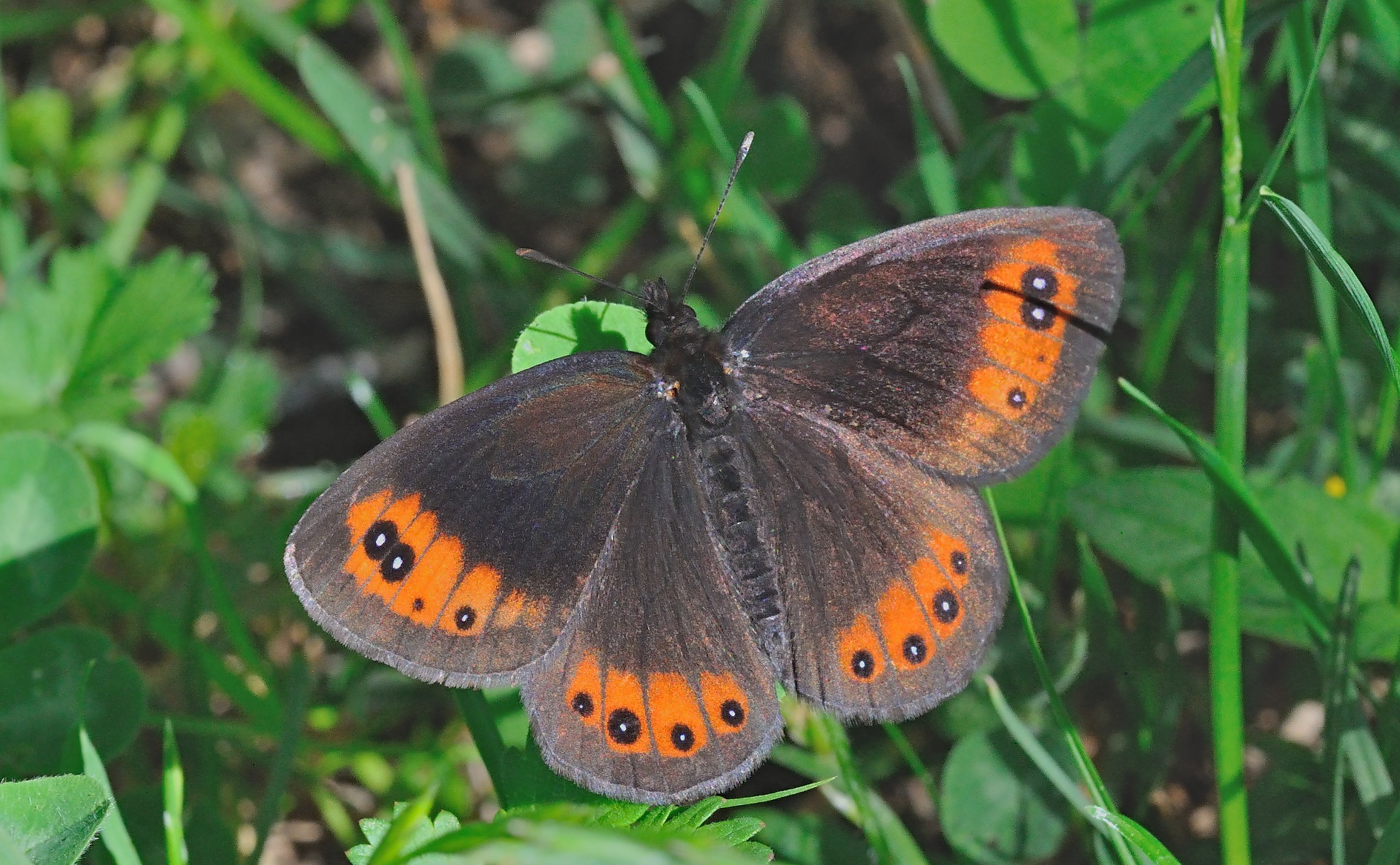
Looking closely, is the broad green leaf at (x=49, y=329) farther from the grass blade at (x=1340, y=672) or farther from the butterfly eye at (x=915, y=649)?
the grass blade at (x=1340, y=672)

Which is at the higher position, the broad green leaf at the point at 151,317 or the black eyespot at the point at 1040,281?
the black eyespot at the point at 1040,281

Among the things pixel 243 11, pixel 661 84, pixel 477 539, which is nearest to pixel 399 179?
pixel 243 11

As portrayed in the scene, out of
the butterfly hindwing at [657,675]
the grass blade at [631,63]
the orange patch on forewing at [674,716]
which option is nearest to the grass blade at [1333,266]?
the butterfly hindwing at [657,675]

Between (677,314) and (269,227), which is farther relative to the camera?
(269,227)

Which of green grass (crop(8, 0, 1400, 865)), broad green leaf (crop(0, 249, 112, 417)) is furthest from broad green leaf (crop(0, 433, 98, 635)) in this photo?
broad green leaf (crop(0, 249, 112, 417))

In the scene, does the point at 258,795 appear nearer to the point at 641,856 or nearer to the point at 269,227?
the point at 269,227

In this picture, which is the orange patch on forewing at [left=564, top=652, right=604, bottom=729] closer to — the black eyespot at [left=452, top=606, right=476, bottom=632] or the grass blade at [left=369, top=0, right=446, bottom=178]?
the black eyespot at [left=452, top=606, right=476, bottom=632]
